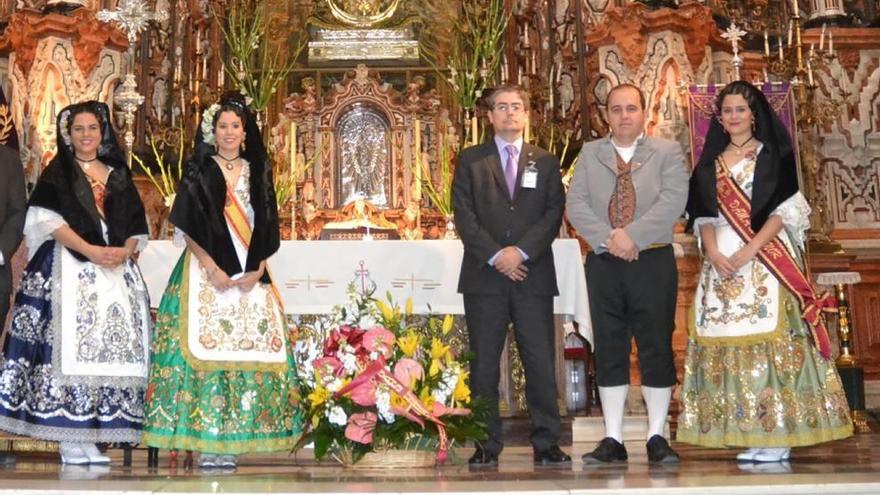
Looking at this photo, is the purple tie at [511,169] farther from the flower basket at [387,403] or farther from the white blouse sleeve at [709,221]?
the white blouse sleeve at [709,221]

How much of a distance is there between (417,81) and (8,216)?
13.1 ft

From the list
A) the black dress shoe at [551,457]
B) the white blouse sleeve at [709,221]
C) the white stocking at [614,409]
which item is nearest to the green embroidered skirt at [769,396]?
the white stocking at [614,409]

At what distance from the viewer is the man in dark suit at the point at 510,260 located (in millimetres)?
4602

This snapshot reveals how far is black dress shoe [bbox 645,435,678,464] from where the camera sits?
4410 mm

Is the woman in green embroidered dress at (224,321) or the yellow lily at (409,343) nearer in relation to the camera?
the yellow lily at (409,343)

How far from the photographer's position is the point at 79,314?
15.4 feet

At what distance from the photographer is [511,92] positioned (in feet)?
15.9

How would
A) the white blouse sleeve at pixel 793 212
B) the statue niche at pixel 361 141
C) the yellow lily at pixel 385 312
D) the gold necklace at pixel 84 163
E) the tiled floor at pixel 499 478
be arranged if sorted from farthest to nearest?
the statue niche at pixel 361 141 → the gold necklace at pixel 84 163 → the white blouse sleeve at pixel 793 212 → the yellow lily at pixel 385 312 → the tiled floor at pixel 499 478

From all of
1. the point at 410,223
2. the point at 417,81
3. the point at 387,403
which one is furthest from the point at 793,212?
the point at 417,81

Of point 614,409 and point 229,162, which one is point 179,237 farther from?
point 614,409

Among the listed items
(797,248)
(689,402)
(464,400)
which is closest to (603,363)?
(689,402)

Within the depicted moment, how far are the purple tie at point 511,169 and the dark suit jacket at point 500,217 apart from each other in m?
0.03

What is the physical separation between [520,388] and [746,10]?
4.42 metres

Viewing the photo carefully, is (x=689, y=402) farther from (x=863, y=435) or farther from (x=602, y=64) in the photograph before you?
(x=602, y=64)
